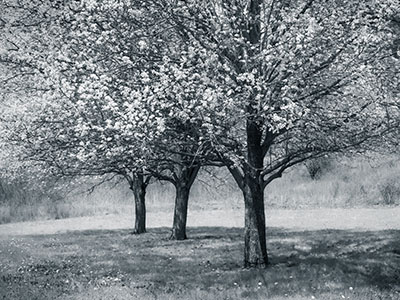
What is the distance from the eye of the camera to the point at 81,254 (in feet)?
75.5

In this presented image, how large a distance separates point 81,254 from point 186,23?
38.9 ft

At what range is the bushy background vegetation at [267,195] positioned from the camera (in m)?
51.7

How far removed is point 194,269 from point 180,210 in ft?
35.1

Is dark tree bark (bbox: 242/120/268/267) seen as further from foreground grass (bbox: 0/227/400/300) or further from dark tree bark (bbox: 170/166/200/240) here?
dark tree bark (bbox: 170/166/200/240)

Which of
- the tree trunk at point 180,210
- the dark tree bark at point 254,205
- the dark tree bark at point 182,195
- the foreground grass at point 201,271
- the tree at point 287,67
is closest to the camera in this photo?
the foreground grass at point 201,271

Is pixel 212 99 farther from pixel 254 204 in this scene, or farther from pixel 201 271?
pixel 201 271

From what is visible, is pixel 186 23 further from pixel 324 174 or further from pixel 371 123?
pixel 324 174

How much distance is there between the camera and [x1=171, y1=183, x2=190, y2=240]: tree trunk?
27.8 m

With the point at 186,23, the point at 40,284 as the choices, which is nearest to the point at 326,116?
the point at 186,23

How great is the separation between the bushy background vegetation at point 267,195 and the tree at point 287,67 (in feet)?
116

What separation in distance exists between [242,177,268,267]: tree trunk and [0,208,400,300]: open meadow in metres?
0.53

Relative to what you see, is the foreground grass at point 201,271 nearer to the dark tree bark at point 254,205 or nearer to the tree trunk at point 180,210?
the dark tree bark at point 254,205

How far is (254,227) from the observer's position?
55.8ft

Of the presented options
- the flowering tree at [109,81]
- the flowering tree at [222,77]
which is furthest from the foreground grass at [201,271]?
the flowering tree at [109,81]
